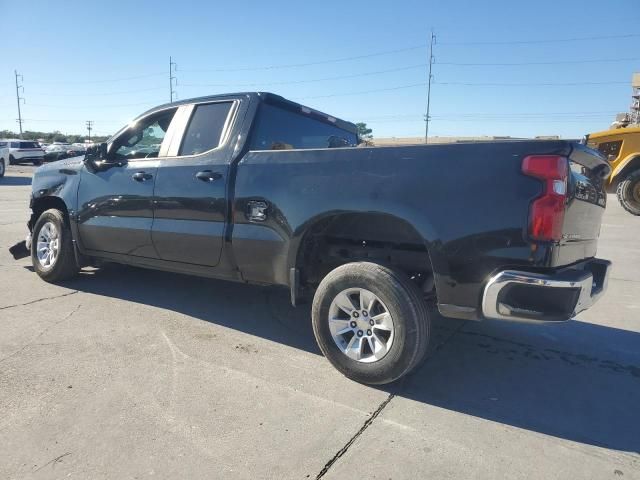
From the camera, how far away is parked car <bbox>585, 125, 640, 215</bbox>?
1191 cm

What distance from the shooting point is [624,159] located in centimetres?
1195

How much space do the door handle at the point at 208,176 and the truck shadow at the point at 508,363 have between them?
130 centimetres

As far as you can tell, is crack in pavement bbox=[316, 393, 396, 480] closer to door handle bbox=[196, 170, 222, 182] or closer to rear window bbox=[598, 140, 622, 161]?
door handle bbox=[196, 170, 222, 182]

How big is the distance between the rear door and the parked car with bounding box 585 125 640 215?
35.4 ft

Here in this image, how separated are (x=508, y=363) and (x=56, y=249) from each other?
4743mm

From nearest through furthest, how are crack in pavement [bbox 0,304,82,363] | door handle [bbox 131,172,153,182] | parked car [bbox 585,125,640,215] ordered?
crack in pavement [bbox 0,304,82,363] → door handle [bbox 131,172,153,182] → parked car [bbox 585,125,640,215]

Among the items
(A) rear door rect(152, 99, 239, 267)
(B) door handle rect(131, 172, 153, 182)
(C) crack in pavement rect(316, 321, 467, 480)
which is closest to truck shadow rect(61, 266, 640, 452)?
(C) crack in pavement rect(316, 321, 467, 480)

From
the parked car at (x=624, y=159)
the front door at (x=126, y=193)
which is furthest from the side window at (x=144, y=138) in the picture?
the parked car at (x=624, y=159)

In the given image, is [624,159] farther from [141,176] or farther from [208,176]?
[141,176]

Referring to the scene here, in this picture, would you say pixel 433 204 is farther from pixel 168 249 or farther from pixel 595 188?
pixel 168 249

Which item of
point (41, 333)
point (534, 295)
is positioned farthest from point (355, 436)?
point (41, 333)

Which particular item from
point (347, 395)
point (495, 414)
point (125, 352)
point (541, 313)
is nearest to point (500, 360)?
point (495, 414)

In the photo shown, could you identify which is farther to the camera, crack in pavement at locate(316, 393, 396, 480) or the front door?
the front door

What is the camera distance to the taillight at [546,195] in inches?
101
